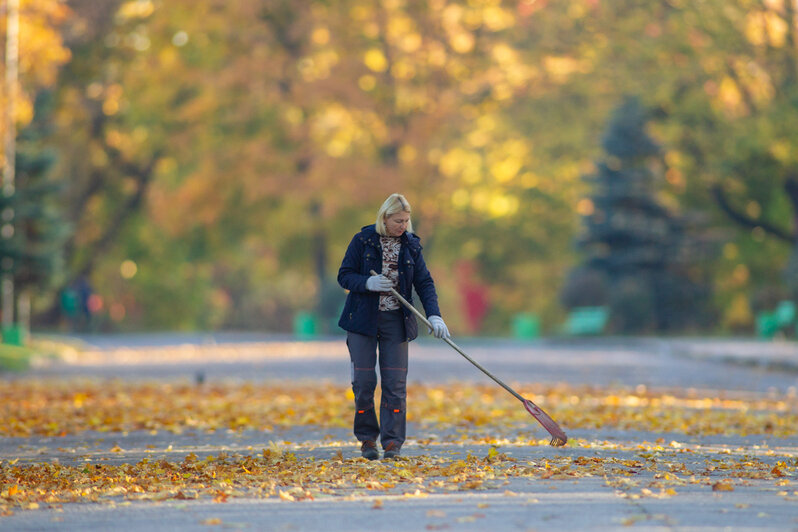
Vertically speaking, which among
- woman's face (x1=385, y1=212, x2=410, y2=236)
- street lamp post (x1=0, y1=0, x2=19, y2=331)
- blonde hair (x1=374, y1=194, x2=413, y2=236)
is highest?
street lamp post (x1=0, y1=0, x2=19, y2=331)

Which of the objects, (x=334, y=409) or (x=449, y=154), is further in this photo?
(x=449, y=154)

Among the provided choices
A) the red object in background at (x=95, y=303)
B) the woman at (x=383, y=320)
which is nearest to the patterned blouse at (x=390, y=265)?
the woman at (x=383, y=320)

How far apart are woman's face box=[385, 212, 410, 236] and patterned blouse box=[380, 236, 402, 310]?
12cm

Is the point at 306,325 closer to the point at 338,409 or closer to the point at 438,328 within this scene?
the point at 338,409

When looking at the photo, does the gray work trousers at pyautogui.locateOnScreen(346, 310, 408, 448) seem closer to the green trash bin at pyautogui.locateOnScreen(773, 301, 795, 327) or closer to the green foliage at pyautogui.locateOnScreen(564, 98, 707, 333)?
the green trash bin at pyautogui.locateOnScreen(773, 301, 795, 327)

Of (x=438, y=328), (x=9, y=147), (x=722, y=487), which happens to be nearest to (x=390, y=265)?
(x=438, y=328)

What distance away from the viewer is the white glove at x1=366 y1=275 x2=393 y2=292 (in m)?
9.73

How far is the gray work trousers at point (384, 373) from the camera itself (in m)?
10.0

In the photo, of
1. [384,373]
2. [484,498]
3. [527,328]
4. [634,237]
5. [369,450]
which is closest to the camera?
[484,498]

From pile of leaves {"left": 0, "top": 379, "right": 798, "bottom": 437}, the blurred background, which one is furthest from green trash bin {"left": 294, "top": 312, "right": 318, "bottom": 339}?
pile of leaves {"left": 0, "top": 379, "right": 798, "bottom": 437}

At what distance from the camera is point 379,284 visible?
31.9 ft

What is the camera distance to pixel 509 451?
10.5m

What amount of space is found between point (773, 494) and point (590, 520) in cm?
149

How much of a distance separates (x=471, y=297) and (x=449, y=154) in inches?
309
